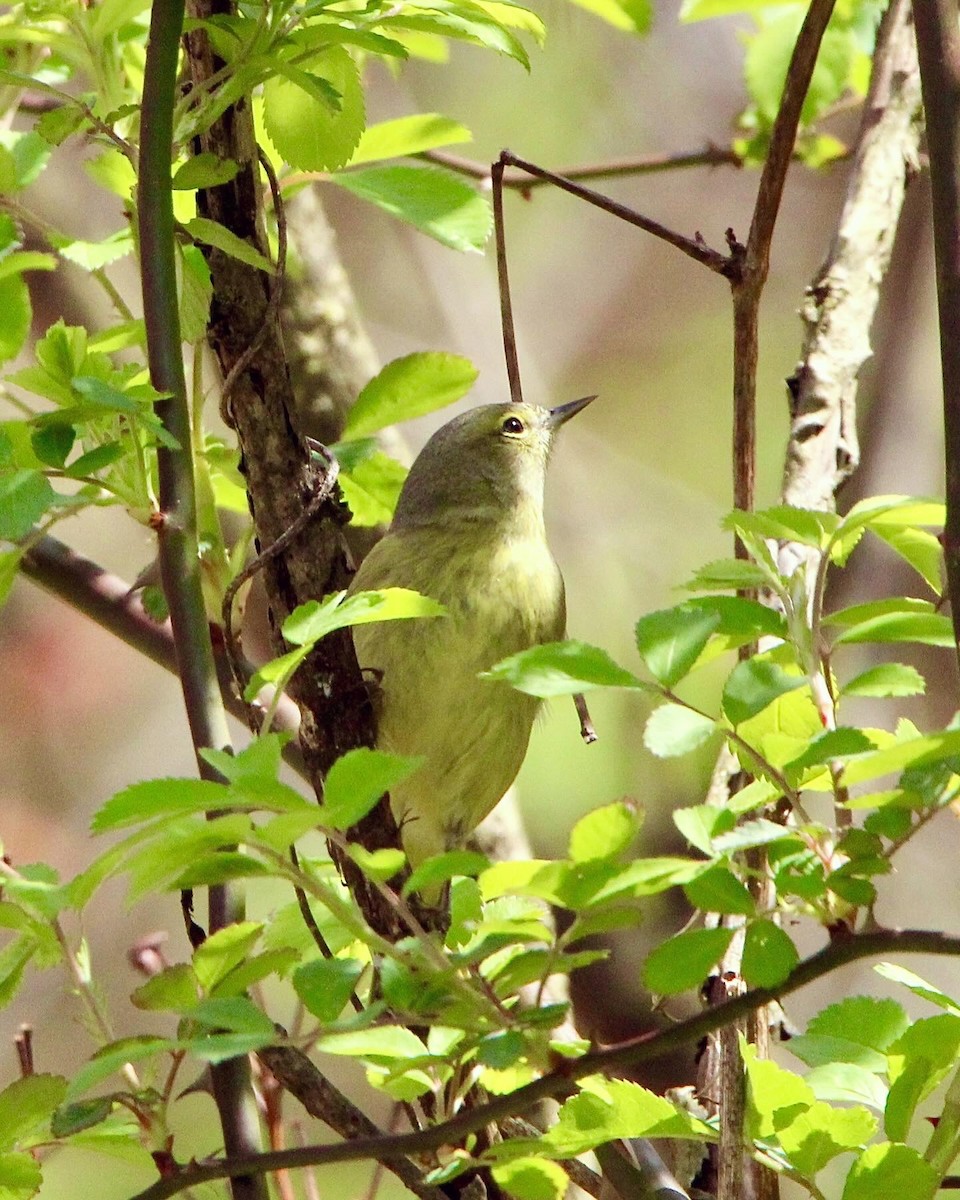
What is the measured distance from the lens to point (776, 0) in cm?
318

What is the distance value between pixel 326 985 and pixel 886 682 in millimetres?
557

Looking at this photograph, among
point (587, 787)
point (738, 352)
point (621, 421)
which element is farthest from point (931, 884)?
point (738, 352)

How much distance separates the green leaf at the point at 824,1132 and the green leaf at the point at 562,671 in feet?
1.51

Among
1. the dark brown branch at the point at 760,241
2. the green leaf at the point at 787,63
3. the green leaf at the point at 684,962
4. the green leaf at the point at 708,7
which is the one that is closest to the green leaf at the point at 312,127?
the dark brown branch at the point at 760,241

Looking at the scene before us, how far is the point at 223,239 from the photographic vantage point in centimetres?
174

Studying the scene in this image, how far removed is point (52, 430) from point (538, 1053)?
848 mm

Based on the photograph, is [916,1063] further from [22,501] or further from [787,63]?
[787,63]

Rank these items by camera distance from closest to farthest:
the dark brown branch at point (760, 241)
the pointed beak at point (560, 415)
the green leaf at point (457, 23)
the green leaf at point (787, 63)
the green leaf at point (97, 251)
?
1. the green leaf at point (457, 23)
2. the green leaf at point (97, 251)
3. the dark brown branch at point (760, 241)
4. the green leaf at point (787, 63)
5. the pointed beak at point (560, 415)

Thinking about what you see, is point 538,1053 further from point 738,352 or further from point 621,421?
point 621,421

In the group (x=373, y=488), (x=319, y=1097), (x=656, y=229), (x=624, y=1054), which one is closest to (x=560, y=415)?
(x=373, y=488)

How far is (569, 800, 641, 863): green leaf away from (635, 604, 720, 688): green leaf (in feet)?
0.41

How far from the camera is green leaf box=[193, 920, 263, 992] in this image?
1.38 m

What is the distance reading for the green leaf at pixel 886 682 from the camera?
1.29 m

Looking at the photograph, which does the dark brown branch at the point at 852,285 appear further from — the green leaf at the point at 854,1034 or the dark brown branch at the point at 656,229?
the green leaf at the point at 854,1034
